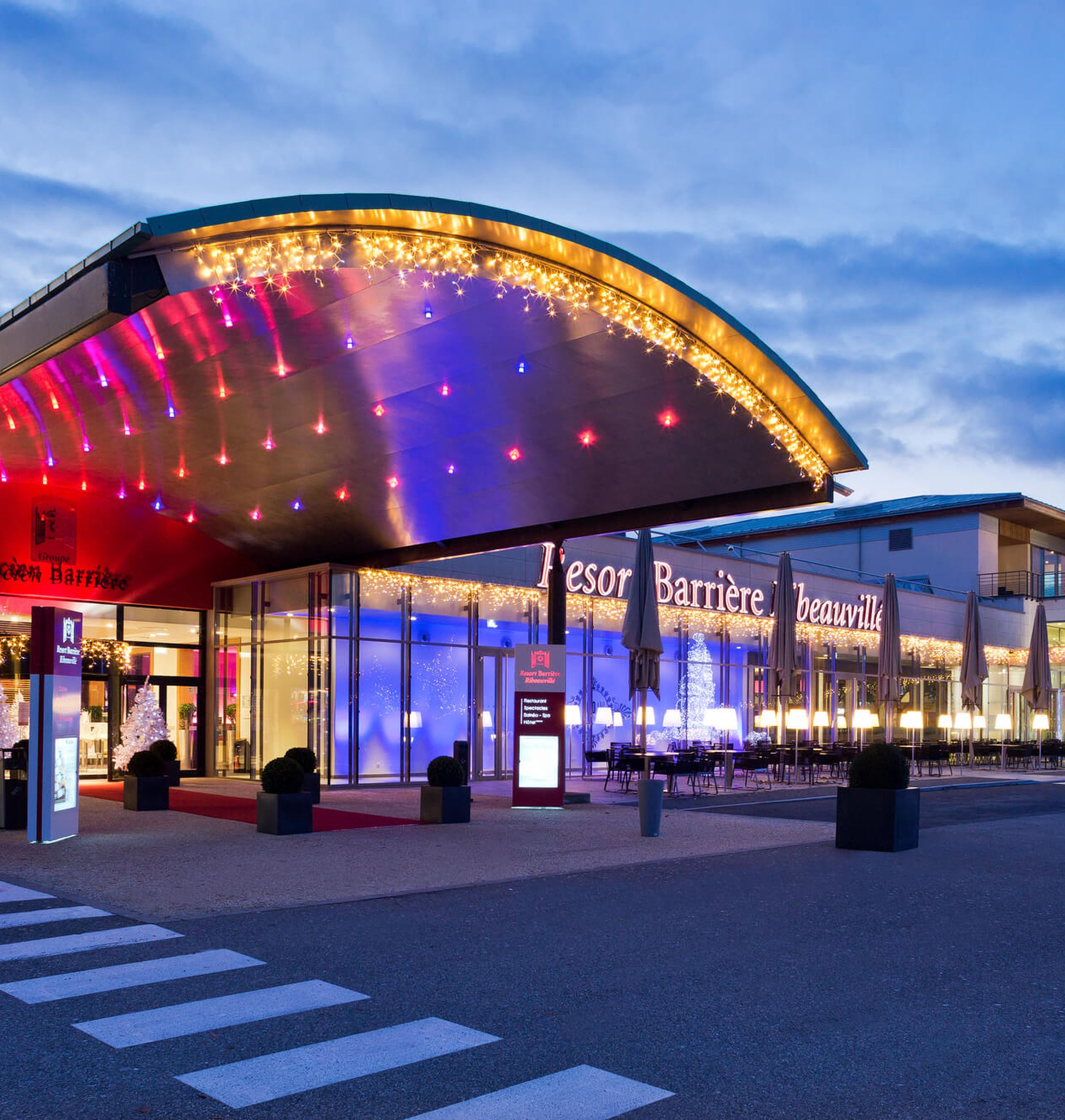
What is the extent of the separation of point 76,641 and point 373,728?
876 centimetres

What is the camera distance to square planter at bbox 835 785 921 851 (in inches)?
460

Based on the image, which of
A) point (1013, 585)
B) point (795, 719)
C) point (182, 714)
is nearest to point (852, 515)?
point (1013, 585)

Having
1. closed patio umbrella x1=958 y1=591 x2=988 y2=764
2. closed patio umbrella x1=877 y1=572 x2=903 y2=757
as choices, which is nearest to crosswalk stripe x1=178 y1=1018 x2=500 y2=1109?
closed patio umbrella x1=877 y1=572 x2=903 y2=757

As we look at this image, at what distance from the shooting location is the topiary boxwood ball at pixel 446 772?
45.1 ft

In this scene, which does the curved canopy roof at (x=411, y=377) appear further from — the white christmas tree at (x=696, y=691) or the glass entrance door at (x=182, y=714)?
the white christmas tree at (x=696, y=691)

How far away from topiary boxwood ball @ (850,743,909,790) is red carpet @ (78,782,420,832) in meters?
5.37

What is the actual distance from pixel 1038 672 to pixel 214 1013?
25.7 metres

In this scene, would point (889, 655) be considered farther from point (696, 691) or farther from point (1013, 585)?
point (1013, 585)

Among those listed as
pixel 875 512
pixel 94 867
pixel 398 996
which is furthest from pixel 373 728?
pixel 875 512

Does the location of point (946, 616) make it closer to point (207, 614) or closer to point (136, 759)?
point (207, 614)

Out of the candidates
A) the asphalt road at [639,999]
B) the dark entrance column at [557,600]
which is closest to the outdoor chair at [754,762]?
the dark entrance column at [557,600]

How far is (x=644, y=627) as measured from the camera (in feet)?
53.4

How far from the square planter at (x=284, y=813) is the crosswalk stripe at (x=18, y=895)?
3633 mm

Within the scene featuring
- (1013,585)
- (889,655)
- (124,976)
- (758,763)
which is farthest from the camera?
(1013,585)
